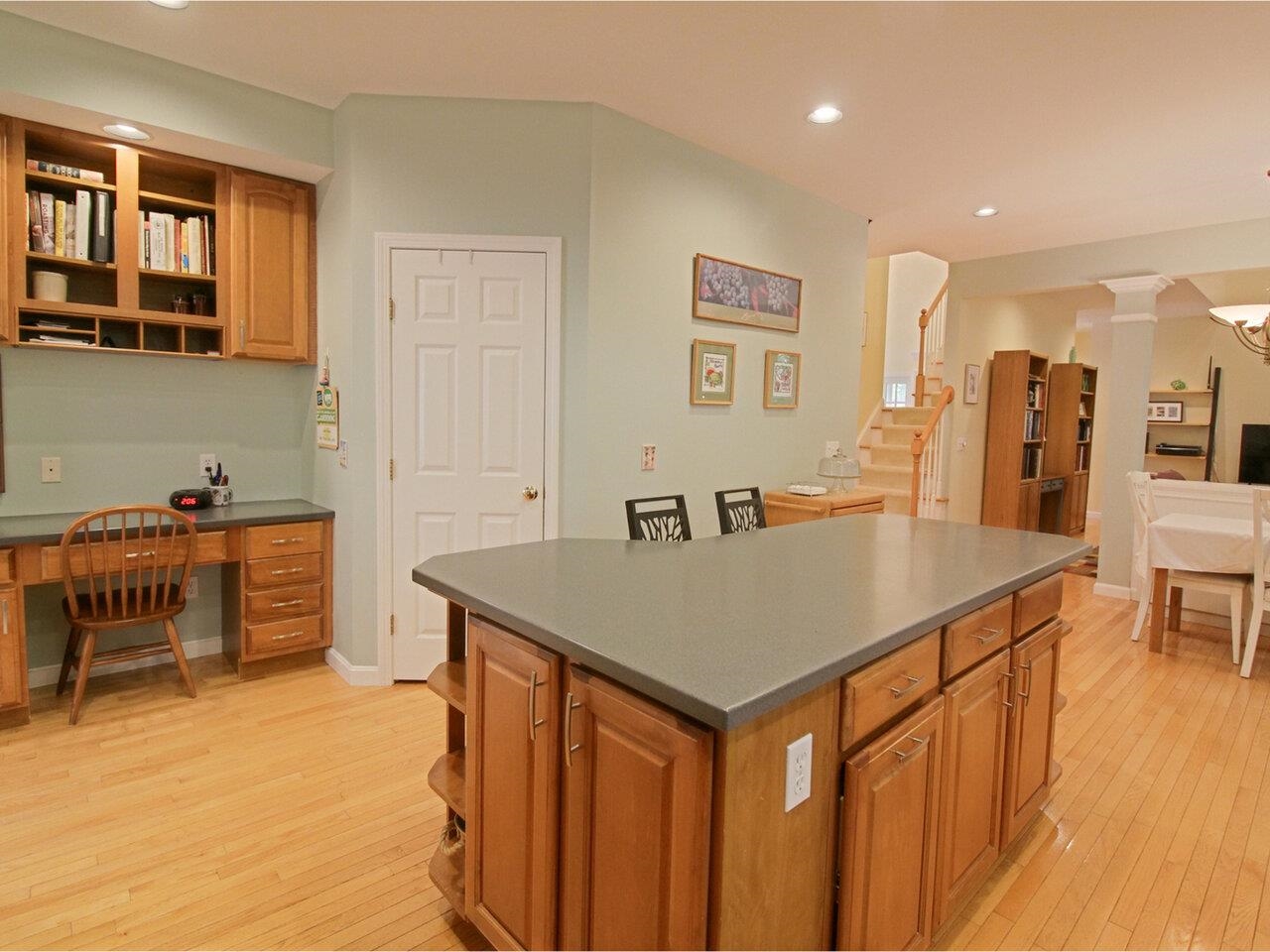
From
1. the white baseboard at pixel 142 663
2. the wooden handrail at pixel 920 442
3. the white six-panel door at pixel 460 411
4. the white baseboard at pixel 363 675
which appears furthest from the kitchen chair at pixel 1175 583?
the white baseboard at pixel 142 663

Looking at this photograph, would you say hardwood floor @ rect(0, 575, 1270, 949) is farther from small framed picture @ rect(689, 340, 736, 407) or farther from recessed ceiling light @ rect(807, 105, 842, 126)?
recessed ceiling light @ rect(807, 105, 842, 126)

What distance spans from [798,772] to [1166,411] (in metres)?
8.63

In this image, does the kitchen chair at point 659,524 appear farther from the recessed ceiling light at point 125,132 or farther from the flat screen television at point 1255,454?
the flat screen television at point 1255,454

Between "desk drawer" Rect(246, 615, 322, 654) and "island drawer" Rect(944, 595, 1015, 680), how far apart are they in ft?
9.96

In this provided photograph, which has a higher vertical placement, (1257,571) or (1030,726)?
(1257,571)

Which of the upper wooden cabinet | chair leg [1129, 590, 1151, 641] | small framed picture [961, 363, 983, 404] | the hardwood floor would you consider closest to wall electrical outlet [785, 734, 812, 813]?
the hardwood floor

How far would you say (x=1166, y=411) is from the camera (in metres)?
7.50

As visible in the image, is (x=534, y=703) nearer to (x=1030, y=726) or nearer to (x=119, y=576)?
(x=1030, y=726)

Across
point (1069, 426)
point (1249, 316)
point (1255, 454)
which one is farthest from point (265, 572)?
point (1255, 454)

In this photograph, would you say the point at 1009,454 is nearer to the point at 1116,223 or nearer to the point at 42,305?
the point at 1116,223

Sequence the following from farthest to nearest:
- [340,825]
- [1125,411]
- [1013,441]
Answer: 1. [1013,441]
2. [1125,411]
3. [340,825]

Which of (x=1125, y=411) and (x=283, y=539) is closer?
(x=283, y=539)

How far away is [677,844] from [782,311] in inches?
141

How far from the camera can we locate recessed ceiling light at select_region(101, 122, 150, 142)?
2.83m
